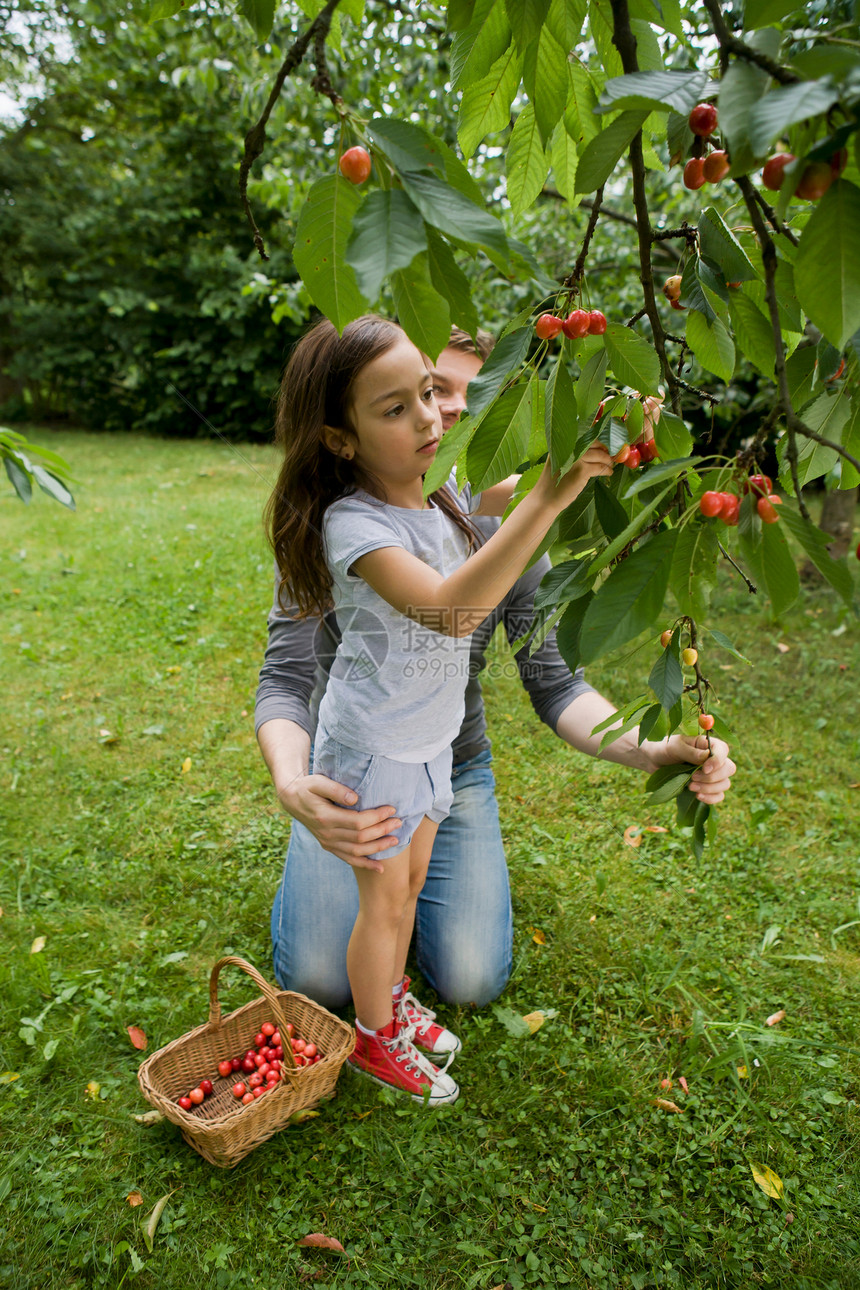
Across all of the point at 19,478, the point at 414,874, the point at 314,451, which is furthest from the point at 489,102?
the point at 414,874

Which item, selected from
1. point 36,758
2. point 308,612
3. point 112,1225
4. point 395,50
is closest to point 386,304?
point 395,50

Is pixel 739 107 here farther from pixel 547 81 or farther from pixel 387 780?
pixel 387 780

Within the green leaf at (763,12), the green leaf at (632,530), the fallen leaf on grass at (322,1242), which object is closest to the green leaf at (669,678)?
the green leaf at (632,530)

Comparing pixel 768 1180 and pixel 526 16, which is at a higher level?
pixel 526 16

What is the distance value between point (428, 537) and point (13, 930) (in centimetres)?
154

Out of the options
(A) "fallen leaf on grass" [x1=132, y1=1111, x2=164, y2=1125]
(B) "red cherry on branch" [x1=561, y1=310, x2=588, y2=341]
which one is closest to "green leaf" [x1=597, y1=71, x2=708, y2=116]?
(B) "red cherry on branch" [x1=561, y1=310, x2=588, y2=341]

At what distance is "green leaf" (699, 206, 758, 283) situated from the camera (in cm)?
78

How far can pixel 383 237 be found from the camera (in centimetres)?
49

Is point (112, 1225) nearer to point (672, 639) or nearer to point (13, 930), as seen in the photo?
point (13, 930)

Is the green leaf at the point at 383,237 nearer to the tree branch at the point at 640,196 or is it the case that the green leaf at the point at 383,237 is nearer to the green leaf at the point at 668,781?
the tree branch at the point at 640,196

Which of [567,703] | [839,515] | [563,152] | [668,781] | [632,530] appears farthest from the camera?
[839,515]

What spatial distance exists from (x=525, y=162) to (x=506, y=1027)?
1659mm

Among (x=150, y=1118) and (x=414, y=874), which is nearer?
(x=150, y=1118)

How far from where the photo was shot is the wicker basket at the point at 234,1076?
4.69ft
